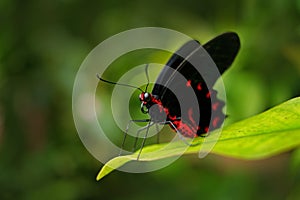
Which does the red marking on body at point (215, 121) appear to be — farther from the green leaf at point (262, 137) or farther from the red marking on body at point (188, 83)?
the green leaf at point (262, 137)

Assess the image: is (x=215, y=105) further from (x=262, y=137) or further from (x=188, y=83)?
(x=262, y=137)

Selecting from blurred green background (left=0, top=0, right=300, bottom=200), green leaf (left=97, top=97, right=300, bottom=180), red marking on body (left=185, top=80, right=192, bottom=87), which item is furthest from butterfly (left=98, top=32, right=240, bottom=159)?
blurred green background (left=0, top=0, right=300, bottom=200)

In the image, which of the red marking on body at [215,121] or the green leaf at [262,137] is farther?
the red marking on body at [215,121]

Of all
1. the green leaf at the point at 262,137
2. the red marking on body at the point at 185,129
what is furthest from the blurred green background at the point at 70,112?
the green leaf at the point at 262,137

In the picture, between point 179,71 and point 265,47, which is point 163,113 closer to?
point 179,71

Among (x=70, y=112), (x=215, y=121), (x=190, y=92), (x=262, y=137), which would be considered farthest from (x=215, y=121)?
(x=70, y=112)

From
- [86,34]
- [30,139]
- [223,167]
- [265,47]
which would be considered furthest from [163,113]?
[86,34]

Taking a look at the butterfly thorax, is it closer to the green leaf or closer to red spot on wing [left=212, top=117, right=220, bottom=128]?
red spot on wing [left=212, top=117, right=220, bottom=128]
